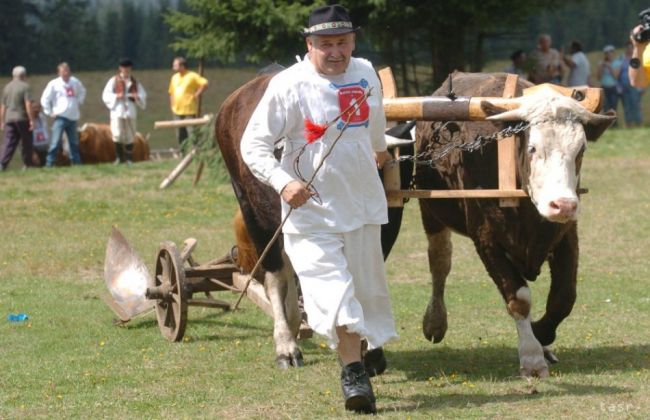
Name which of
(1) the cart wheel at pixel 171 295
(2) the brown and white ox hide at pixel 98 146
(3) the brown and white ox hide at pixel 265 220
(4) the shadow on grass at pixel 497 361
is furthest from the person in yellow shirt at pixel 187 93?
(4) the shadow on grass at pixel 497 361

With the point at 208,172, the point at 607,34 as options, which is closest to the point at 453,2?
the point at 208,172

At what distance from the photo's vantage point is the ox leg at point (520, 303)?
7867 mm

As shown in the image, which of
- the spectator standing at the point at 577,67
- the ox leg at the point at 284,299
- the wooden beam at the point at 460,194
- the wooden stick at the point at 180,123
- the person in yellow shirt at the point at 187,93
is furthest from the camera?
the spectator standing at the point at 577,67

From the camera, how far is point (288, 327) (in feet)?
28.7

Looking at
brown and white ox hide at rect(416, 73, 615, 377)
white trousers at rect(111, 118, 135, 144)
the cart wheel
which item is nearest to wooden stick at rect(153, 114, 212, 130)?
white trousers at rect(111, 118, 135, 144)

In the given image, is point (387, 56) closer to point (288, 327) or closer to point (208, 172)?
point (208, 172)

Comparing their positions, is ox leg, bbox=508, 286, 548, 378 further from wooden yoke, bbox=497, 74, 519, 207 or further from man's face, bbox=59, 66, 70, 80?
man's face, bbox=59, 66, 70, 80

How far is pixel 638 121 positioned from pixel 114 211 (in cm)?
1504

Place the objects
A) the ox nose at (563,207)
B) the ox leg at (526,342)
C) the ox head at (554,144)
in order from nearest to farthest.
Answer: the ox nose at (563,207) → the ox head at (554,144) → the ox leg at (526,342)

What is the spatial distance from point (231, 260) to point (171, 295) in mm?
897

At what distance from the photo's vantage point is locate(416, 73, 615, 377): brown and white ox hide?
7.40 m

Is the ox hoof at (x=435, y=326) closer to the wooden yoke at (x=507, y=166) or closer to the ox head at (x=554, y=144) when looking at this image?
the wooden yoke at (x=507, y=166)

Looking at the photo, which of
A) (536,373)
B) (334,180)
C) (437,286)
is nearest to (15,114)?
(437,286)

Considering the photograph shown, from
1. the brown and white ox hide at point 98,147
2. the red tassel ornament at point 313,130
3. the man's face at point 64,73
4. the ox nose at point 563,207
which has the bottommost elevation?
the brown and white ox hide at point 98,147
